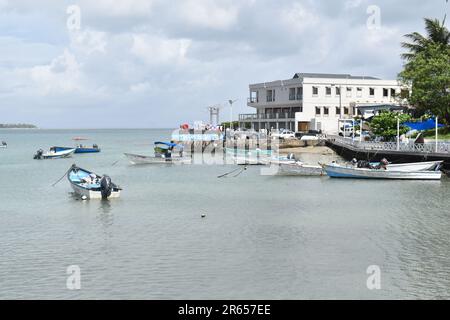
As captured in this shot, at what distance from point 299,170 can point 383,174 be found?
8208 mm

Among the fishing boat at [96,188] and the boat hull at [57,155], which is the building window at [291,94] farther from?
the fishing boat at [96,188]

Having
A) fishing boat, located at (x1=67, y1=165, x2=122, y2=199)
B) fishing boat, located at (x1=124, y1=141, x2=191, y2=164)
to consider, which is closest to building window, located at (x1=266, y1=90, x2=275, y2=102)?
fishing boat, located at (x1=124, y1=141, x2=191, y2=164)

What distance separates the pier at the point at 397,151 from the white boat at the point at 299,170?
331 inches

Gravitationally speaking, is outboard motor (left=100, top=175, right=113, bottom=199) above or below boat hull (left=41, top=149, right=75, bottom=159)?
below

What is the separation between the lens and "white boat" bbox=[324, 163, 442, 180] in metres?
46.6

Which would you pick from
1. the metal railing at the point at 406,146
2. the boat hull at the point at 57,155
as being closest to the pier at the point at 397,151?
the metal railing at the point at 406,146

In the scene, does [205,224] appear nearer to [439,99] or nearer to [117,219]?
[117,219]

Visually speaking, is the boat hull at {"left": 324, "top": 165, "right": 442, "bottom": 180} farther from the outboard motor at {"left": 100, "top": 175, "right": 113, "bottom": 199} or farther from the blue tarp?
the outboard motor at {"left": 100, "top": 175, "right": 113, "bottom": 199}

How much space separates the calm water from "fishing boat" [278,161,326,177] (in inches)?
262

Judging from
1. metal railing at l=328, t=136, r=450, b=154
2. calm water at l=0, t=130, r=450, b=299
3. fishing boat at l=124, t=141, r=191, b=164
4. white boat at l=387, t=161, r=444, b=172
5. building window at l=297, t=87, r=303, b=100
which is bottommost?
calm water at l=0, t=130, r=450, b=299

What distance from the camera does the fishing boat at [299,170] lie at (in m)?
51.4

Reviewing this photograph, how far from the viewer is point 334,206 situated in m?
35.1

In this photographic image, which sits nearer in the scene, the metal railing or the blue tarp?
the metal railing

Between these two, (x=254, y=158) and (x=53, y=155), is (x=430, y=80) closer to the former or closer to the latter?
(x=254, y=158)
